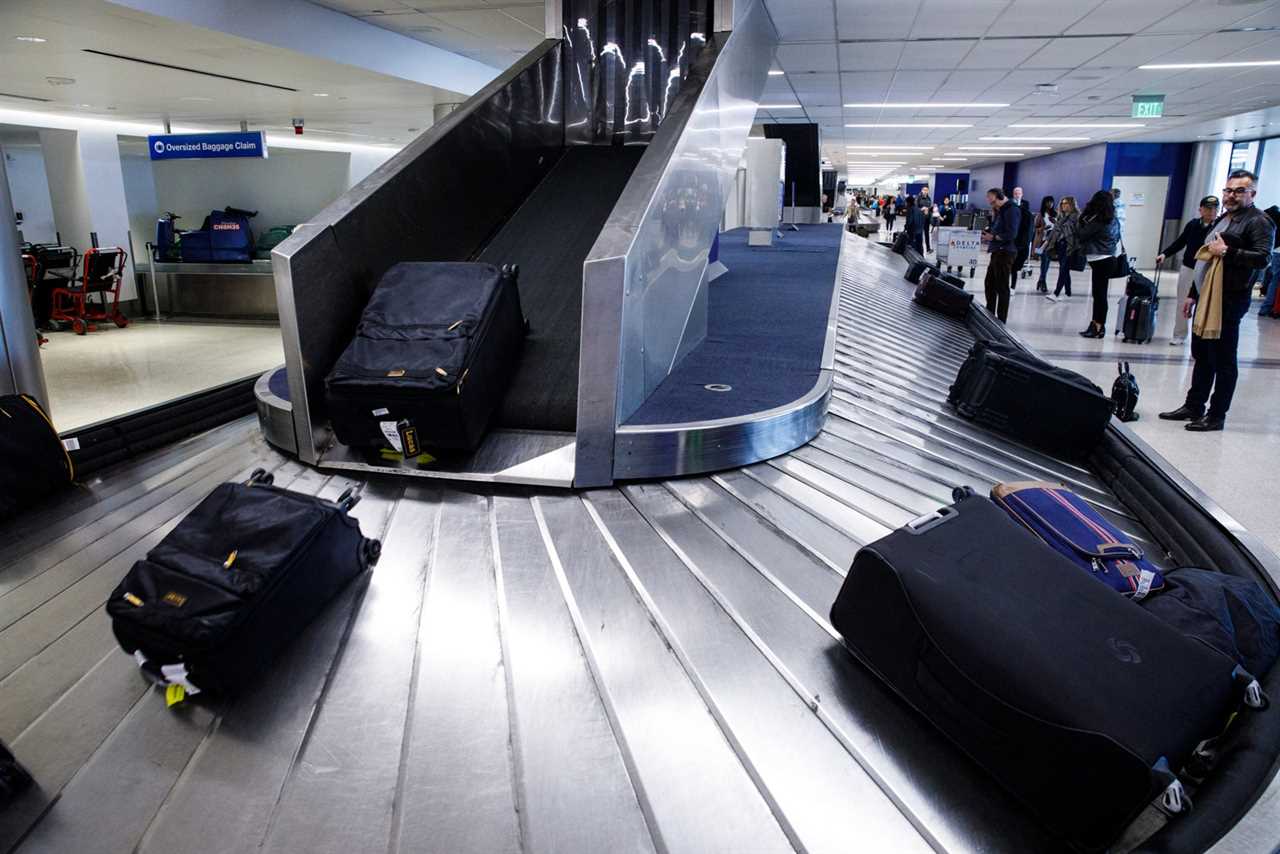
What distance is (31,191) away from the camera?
1532 centimetres

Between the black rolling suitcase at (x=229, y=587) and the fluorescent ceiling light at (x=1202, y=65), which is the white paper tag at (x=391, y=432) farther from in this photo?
the fluorescent ceiling light at (x=1202, y=65)

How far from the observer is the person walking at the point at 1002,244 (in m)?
8.92

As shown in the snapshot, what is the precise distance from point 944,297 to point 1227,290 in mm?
3698

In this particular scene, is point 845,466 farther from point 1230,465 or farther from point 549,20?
point 549,20

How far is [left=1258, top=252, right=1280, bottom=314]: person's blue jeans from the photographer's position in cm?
1174

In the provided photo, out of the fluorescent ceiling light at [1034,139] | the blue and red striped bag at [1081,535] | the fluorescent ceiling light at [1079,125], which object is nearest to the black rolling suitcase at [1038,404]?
the blue and red striped bag at [1081,535]

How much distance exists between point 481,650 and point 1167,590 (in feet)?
6.24

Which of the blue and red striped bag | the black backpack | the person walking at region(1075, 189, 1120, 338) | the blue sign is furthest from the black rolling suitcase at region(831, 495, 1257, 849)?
the blue sign

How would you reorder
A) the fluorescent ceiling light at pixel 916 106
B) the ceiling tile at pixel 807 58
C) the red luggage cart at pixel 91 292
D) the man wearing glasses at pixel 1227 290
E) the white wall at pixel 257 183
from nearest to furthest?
1. the man wearing glasses at pixel 1227 290
2. the ceiling tile at pixel 807 58
3. the red luggage cart at pixel 91 292
4. the fluorescent ceiling light at pixel 916 106
5. the white wall at pixel 257 183

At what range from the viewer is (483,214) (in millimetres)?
5176

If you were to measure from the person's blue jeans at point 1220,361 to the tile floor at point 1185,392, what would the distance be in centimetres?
22

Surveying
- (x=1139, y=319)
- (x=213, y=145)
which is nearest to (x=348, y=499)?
(x=1139, y=319)

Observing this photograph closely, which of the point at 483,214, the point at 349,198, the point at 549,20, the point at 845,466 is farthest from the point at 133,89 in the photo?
the point at 845,466

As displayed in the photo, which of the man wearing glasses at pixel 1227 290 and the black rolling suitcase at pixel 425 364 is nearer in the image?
the black rolling suitcase at pixel 425 364
